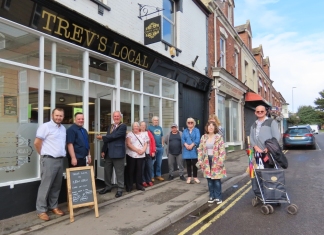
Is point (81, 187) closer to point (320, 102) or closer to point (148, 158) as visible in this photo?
point (148, 158)

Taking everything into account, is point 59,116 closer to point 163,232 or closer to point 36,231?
point 36,231

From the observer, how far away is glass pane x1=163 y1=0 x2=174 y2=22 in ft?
31.9

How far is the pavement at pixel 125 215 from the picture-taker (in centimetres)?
411

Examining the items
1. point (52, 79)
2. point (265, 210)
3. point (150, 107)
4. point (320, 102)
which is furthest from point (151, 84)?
point (320, 102)

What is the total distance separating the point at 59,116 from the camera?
15.5ft

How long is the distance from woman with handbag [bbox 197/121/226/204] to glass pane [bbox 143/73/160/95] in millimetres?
3351

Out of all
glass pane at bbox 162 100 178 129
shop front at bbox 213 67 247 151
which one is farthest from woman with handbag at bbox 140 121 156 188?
shop front at bbox 213 67 247 151

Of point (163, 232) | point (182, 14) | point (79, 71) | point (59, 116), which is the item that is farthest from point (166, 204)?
point (182, 14)

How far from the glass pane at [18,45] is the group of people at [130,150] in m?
1.29

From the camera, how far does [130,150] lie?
6.43 m

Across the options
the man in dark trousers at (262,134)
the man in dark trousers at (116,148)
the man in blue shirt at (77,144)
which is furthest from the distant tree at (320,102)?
the man in blue shirt at (77,144)

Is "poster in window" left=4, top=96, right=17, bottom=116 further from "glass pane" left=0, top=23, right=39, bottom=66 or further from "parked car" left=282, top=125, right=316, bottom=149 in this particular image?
"parked car" left=282, top=125, right=316, bottom=149

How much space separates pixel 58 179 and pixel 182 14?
8038 millimetres

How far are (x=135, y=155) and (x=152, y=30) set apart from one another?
3766mm
